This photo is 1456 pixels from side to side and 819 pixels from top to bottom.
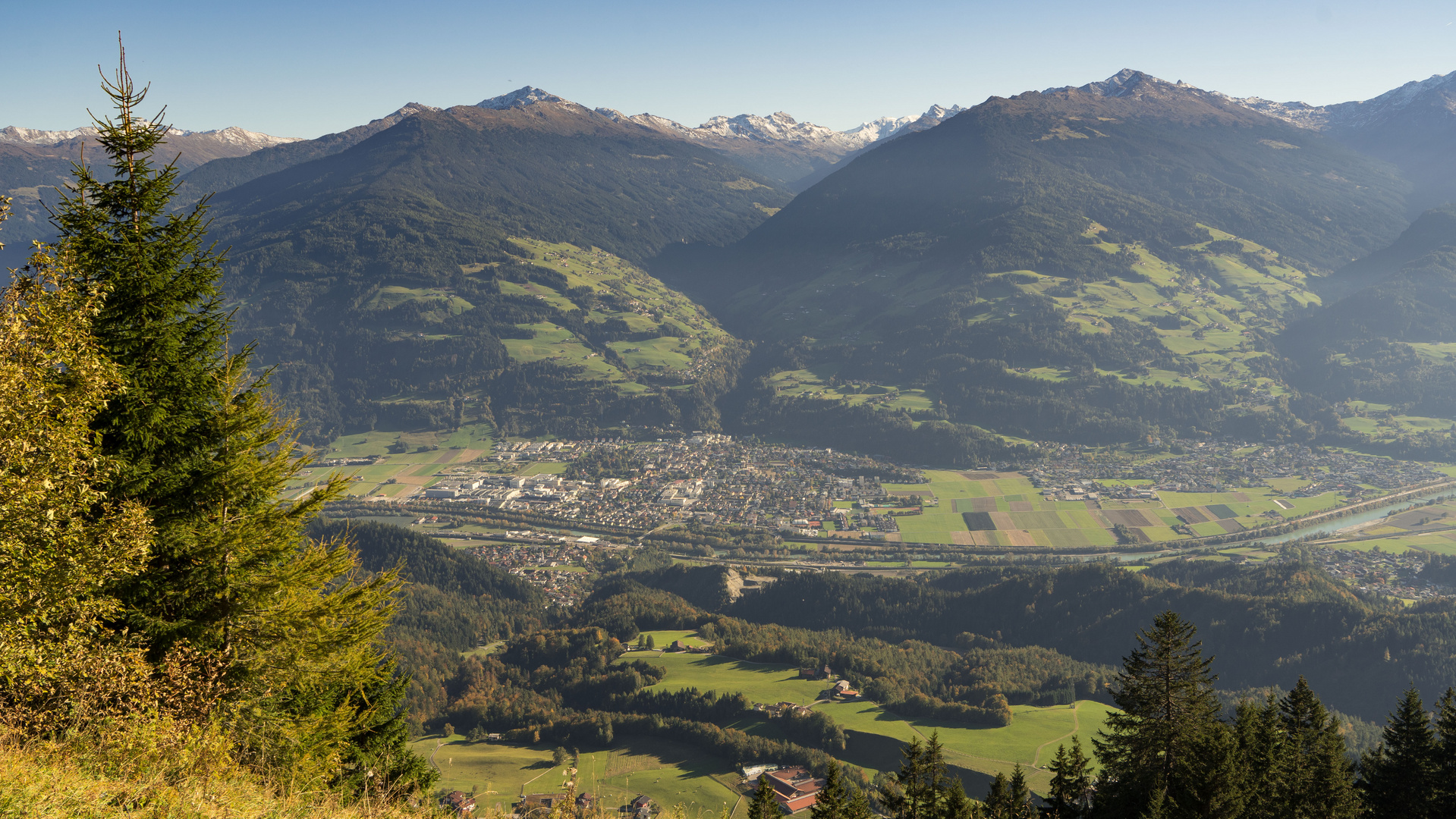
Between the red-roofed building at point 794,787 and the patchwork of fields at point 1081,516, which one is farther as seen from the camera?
the patchwork of fields at point 1081,516

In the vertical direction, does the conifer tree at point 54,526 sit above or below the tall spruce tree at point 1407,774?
above

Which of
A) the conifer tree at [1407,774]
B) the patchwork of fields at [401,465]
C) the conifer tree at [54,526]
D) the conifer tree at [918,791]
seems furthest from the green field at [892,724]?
the patchwork of fields at [401,465]

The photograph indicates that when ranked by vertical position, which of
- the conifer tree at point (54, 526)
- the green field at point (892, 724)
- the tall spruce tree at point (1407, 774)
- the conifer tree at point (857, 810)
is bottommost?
the green field at point (892, 724)

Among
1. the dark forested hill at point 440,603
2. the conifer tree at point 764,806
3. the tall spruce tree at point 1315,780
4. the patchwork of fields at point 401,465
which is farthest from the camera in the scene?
the patchwork of fields at point 401,465

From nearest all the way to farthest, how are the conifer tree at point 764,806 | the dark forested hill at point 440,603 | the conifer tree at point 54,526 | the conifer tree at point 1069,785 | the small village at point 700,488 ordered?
1. the conifer tree at point 54,526
2. the conifer tree at point 764,806
3. the conifer tree at point 1069,785
4. the dark forested hill at point 440,603
5. the small village at point 700,488

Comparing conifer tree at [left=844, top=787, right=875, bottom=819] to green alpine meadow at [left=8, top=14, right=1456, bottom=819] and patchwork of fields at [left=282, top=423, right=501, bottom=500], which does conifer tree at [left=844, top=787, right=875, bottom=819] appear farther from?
patchwork of fields at [left=282, top=423, right=501, bottom=500]

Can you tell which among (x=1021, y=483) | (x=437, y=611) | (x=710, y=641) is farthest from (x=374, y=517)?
(x=1021, y=483)

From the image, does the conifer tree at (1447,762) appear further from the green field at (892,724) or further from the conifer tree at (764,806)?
the green field at (892,724)

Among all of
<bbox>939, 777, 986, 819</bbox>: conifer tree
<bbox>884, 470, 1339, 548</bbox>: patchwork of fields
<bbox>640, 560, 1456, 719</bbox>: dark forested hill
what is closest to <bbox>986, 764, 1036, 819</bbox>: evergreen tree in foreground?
<bbox>939, 777, 986, 819</bbox>: conifer tree
